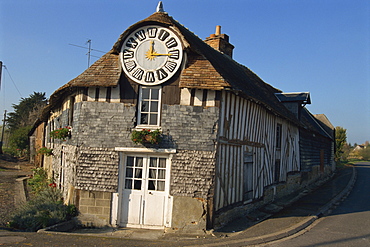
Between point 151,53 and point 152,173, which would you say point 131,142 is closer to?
point 152,173

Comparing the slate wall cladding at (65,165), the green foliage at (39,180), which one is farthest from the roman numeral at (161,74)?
the green foliage at (39,180)

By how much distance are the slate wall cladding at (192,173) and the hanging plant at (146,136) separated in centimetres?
70

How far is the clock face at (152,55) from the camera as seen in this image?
8.71 metres

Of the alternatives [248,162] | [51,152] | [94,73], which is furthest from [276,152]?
[51,152]

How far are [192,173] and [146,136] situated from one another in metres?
1.54

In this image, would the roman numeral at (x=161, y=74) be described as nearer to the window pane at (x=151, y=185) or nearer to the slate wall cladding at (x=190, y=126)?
the slate wall cladding at (x=190, y=126)

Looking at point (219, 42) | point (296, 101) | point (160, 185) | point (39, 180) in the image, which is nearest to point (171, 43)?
point (160, 185)

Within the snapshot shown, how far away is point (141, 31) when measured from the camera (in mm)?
8852

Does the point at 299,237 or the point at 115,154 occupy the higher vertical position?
the point at 115,154

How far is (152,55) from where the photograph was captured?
8.80m

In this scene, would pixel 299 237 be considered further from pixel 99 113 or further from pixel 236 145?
pixel 99 113

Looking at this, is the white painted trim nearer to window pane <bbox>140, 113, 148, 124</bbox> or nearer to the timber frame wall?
window pane <bbox>140, 113, 148, 124</bbox>

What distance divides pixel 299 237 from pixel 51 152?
10.3 meters

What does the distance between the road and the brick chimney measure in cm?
922
